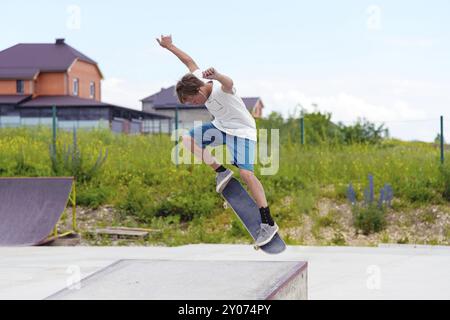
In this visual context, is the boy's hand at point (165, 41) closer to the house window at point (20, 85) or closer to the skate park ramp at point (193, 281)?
the skate park ramp at point (193, 281)

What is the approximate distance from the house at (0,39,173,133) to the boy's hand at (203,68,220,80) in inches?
1345

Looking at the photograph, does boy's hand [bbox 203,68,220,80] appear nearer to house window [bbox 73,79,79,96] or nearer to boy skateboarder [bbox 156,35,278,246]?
boy skateboarder [bbox 156,35,278,246]

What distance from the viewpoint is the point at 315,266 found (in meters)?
8.87

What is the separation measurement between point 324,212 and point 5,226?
5.61 m

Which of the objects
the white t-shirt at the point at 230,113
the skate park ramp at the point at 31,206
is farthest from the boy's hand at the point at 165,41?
the skate park ramp at the point at 31,206

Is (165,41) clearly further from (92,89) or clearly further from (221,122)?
(92,89)

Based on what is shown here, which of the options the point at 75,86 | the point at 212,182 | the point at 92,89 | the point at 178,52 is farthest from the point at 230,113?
the point at 92,89

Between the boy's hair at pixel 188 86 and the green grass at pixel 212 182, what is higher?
the boy's hair at pixel 188 86

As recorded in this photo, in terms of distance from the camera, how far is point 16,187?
1216cm

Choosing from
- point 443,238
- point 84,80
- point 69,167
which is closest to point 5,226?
point 69,167

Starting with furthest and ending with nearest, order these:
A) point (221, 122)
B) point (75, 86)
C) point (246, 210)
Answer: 1. point (75, 86)
2. point (246, 210)
3. point (221, 122)

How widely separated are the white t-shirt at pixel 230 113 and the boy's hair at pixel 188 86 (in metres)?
Result: 0.05

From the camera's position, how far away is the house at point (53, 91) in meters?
40.5

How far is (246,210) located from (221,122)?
1.20 m
